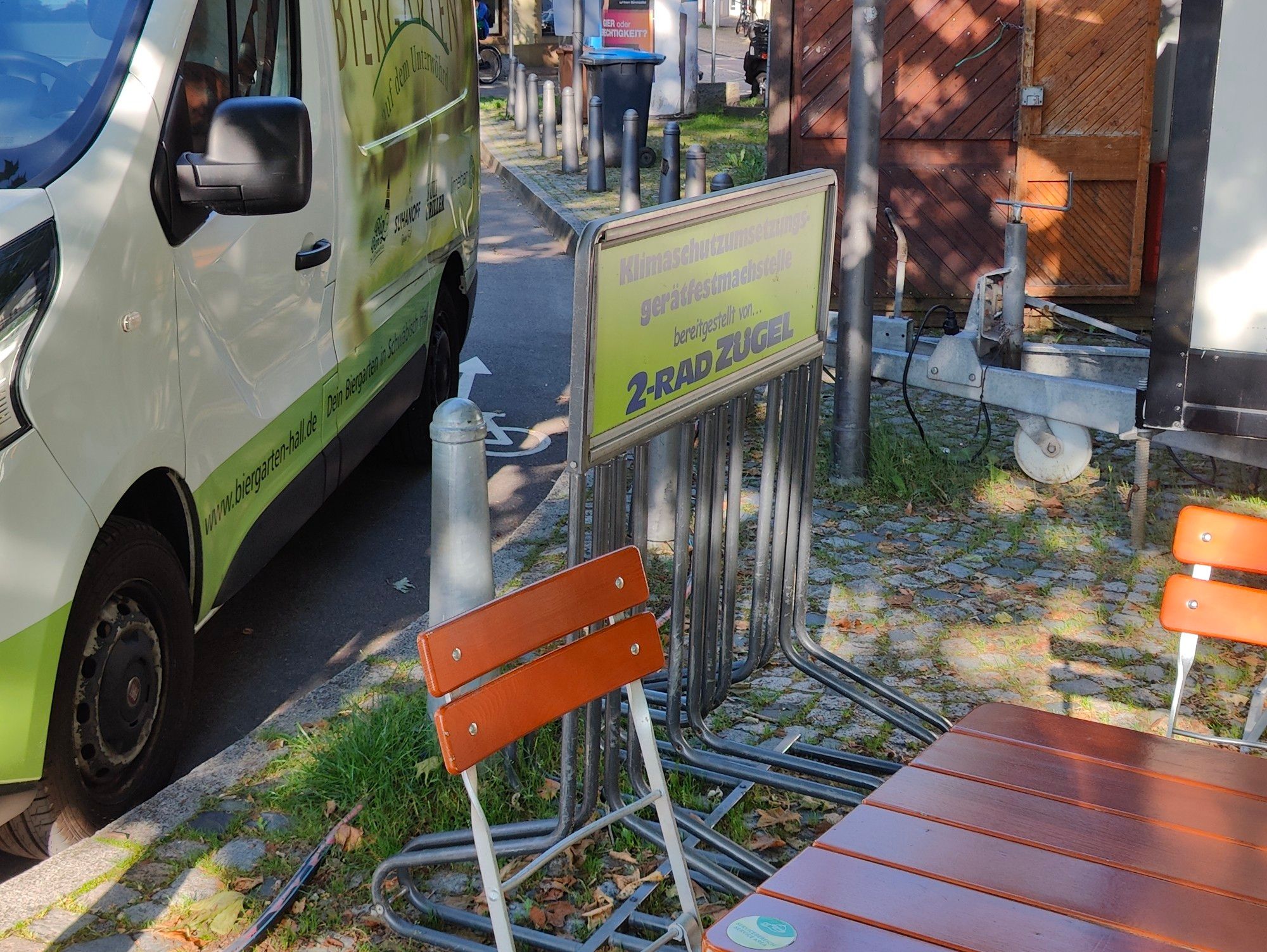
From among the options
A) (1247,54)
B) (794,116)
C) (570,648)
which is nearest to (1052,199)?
(794,116)

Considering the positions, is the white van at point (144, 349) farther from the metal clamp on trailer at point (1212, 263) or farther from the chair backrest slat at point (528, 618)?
the metal clamp on trailer at point (1212, 263)

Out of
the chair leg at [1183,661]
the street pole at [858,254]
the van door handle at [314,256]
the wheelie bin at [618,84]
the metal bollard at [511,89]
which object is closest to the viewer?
the chair leg at [1183,661]

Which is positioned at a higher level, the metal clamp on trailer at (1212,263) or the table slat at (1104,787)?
the metal clamp on trailer at (1212,263)

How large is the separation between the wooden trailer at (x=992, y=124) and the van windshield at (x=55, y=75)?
665 cm

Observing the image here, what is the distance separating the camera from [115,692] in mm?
3502

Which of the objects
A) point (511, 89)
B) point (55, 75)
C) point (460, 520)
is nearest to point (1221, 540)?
point (460, 520)

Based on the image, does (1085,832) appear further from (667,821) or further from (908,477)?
(908,477)

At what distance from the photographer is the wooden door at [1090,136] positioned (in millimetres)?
9453

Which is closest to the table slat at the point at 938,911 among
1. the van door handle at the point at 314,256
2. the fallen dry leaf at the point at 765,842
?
the fallen dry leaf at the point at 765,842

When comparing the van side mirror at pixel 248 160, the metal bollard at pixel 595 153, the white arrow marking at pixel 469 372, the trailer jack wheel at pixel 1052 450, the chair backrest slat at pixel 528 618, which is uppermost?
the van side mirror at pixel 248 160

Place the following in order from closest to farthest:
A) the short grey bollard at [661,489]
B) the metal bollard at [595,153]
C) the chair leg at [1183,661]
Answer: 1. the chair leg at [1183,661]
2. the short grey bollard at [661,489]
3. the metal bollard at [595,153]

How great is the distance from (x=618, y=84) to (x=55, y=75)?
14.2m

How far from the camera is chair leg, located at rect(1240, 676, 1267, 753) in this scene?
11.9 feet

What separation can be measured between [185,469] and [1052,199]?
24.5 ft
